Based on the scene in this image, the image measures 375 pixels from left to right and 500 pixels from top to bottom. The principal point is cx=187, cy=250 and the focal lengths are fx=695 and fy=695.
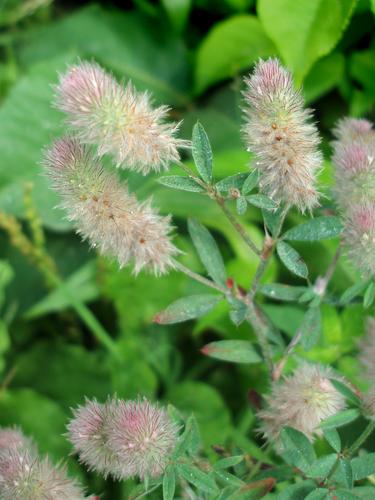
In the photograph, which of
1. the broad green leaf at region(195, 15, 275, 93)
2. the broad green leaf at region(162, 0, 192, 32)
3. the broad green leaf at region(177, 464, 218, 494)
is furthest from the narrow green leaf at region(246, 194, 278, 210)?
the broad green leaf at region(162, 0, 192, 32)

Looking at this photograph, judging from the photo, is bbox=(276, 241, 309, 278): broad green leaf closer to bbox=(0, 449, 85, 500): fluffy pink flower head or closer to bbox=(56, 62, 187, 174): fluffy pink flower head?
bbox=(56, 62, 187, 174): fluffy pink flower head

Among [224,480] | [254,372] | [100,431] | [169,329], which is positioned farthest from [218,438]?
[100,431]

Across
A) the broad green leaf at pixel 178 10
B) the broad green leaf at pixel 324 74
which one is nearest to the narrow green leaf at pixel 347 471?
the broad green leaf at pixel 324 74

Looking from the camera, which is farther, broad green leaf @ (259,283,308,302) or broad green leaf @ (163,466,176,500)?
broad green leaf @ (259,283,308,302)

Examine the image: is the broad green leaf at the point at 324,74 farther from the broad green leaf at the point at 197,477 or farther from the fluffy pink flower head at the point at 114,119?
the broad green leaf at the point at 197,477

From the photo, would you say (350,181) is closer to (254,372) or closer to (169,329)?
(254,372)

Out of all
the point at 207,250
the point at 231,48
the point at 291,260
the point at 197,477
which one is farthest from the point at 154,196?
the point at 197,477
